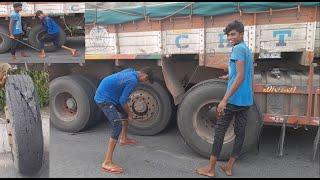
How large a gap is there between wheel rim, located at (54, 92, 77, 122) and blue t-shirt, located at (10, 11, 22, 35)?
237cm

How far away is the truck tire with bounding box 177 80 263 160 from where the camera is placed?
13.4 ft

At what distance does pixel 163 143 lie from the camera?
4.83m

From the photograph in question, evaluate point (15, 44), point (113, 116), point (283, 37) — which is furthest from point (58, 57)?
point (283, 37)

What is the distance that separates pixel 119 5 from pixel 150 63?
0.86 metres

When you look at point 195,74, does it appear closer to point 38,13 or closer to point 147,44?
point 147,44

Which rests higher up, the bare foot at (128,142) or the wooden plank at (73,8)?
the wooden plank at (73,8)

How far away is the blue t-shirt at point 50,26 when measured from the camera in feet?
23.4

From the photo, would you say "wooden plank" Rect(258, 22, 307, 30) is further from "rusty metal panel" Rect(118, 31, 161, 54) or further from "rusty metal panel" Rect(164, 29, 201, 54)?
"rusty metal panel" Rect(118, 31, 161, 54)

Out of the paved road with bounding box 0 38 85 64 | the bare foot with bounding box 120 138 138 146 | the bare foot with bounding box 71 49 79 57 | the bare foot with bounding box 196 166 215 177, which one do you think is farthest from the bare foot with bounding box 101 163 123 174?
the bare foot with bounding box 71 49 79 57

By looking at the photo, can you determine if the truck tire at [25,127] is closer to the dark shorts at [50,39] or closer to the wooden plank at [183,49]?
the wooden plank at [183,49]

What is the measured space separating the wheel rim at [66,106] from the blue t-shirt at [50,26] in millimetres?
2005

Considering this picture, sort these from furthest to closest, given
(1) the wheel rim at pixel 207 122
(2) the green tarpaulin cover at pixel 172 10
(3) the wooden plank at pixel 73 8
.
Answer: (3) the wooden plank at pixel 73 8 → (1) the wheel rim at pixel 207 122 → (2) the green tarpaulin cover at pixel 172 10

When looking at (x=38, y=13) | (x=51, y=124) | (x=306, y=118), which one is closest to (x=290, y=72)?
(x=306, y=118)

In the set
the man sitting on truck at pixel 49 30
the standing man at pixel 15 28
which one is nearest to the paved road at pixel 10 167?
the man sitting on truck at pixel 49 30
